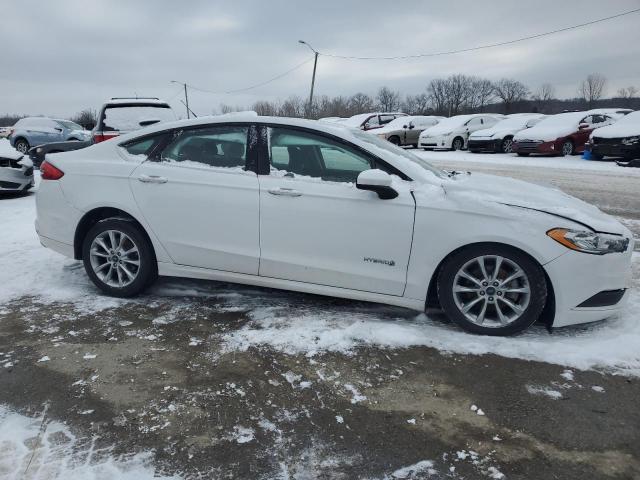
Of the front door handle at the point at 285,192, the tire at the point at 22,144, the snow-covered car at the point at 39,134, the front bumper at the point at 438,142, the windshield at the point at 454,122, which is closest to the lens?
the front door handle at the point at 285,192

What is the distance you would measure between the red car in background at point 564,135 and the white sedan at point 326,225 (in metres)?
15.6

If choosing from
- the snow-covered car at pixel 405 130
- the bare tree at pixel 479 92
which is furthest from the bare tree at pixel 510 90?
the snow-covered car at pixel 405 130

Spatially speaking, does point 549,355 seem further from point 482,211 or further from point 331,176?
point 331,176

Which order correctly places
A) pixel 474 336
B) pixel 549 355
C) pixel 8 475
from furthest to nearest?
pixel 474 336
pixel 549 355
pixel 8 475

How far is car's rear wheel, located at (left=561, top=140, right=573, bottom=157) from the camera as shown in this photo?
17.9 meters

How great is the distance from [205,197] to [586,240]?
279 cm

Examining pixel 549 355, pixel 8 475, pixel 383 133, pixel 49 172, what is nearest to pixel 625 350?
pixel 549 355

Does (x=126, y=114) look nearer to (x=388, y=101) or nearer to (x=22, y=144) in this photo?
(x=22, y=144)

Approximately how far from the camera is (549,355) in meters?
3.20

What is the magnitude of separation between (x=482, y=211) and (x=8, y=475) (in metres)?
3.03

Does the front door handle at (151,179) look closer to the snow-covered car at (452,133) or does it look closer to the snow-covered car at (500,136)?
the snow-covered car at (500,136)

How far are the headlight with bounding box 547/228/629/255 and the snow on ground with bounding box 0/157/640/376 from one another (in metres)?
0.64

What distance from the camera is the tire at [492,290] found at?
3314 mm

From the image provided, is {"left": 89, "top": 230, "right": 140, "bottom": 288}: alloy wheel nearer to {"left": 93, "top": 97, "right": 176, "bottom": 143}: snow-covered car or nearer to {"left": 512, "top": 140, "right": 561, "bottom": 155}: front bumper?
{"left": 93, "top": 97, "right": 176, "bottom": 143}: snow-covered car
